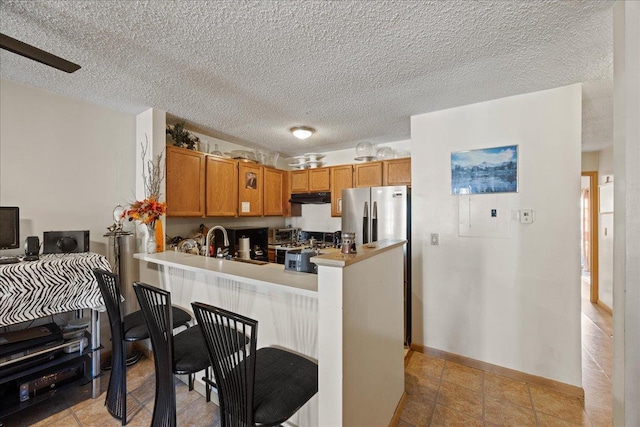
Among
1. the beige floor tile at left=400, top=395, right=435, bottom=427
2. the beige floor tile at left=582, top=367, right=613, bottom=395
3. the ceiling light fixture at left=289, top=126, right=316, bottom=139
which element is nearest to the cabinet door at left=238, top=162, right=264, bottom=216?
the ceiling light fixture at left=289, top=126, right=316, bottom=139

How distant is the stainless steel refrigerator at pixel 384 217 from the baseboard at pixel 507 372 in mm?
272

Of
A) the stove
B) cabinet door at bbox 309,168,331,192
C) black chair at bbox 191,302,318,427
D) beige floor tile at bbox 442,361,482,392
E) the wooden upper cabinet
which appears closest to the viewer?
black chair at bbox 191,302,318,427

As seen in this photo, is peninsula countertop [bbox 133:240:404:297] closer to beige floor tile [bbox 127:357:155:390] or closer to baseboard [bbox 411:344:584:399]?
beige floor tile [bbox 127:357:155:390]

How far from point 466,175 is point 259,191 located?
2.82m

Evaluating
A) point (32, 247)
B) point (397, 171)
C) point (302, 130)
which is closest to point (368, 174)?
point (397, 171)

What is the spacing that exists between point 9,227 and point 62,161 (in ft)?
2.56

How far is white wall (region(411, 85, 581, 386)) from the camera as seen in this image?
223 cm

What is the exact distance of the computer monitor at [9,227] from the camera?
192 centimetres

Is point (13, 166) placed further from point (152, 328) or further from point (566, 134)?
point (566, 134)

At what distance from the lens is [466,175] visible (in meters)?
2.62

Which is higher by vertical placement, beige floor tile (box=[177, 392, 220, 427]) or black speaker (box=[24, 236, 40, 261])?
black speaker (box=[24, 236, 40, 261])

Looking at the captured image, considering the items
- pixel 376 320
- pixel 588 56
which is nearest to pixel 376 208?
pixel 376 320

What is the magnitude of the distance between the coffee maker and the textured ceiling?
1669mm

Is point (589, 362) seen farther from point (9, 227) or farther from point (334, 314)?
point (9, 227)
